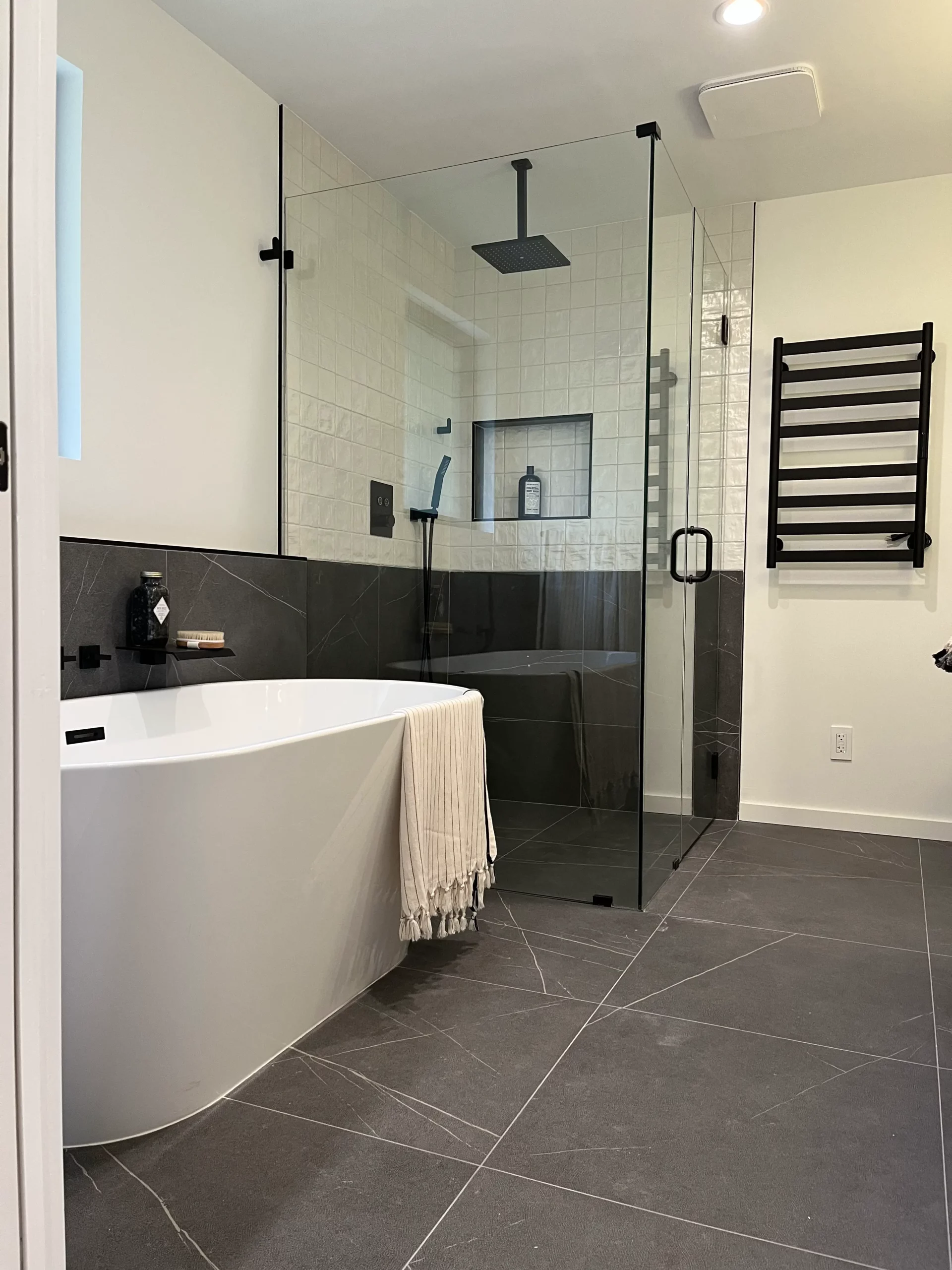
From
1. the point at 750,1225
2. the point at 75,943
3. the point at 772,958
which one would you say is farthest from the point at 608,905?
the point at 75,943

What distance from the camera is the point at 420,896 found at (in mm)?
2189

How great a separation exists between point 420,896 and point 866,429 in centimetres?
270

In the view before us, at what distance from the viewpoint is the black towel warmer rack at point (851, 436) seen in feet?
12.0

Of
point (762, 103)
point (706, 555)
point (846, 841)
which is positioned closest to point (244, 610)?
point (706, 555)

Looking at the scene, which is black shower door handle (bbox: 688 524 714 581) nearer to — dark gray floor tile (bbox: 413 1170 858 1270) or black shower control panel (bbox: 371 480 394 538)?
black shower control panel (bbox: 371 480 394 538)

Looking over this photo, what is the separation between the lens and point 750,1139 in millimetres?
1675

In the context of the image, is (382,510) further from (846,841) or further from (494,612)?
(846,841)

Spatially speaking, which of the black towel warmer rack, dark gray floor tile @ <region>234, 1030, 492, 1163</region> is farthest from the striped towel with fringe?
the black towel warmer rack

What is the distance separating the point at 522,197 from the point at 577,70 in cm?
42

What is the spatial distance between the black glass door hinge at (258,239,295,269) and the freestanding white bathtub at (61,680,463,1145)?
1.77 metres

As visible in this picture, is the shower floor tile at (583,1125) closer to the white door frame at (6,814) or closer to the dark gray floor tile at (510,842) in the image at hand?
the dark gray floor tile at (510,842)

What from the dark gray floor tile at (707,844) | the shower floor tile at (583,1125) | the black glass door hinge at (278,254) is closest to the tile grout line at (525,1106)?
the shower floor tile at (583,1125)

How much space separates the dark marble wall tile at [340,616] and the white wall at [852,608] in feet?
5.60

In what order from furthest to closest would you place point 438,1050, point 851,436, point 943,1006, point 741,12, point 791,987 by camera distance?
point 851,436, point 741,12, point 791,987, point 943,1006, point 438,1050
